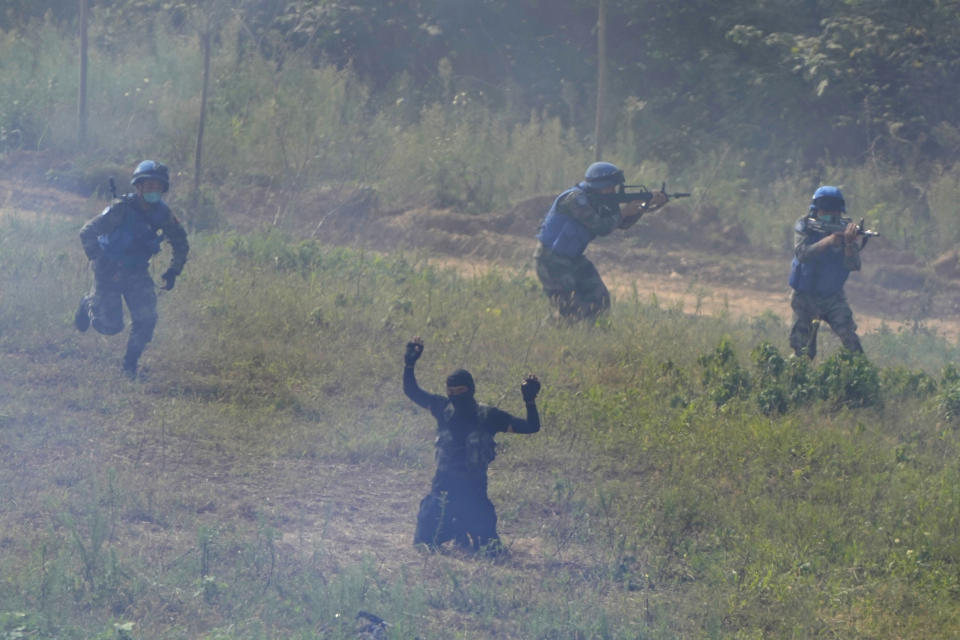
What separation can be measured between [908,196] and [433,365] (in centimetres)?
881

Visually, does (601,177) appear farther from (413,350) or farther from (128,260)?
(413,350)

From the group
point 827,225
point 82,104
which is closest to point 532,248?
point 827,225

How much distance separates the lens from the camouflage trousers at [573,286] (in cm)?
897

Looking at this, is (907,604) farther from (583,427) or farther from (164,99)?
(164,99)

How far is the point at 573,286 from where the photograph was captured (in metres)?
8.97

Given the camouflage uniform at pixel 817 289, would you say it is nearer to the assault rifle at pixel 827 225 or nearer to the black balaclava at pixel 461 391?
the assault rifle at pixel 827 225

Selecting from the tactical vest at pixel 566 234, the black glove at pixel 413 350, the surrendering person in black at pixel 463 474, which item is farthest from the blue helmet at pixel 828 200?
the black glove at pixel 413 350

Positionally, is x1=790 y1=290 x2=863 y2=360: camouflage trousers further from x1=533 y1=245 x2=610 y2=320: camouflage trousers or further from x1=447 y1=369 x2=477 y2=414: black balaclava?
x1=447 y1=369 x2=477 y2=414: black balaclava

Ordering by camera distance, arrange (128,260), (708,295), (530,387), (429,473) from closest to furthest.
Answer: (530,387), (429,473), (128,260), (708,295)

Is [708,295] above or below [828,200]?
below

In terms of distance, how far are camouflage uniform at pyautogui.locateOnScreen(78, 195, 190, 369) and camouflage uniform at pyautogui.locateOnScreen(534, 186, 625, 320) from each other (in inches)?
115

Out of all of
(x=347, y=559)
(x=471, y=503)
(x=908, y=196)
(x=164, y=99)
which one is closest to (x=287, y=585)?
(x=347, y=559)

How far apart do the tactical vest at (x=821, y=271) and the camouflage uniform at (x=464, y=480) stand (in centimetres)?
353

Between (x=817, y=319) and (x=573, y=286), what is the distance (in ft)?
6.30
